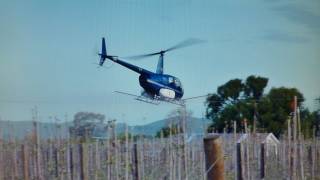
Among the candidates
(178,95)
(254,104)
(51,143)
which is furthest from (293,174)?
(51,143)

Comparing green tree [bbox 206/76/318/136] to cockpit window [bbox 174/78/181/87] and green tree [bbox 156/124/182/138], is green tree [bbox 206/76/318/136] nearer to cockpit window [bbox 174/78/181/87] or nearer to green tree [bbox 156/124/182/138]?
green tree [bbox 156/124/182/138]

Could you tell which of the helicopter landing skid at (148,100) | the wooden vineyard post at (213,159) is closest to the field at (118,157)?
the helicopter landing skid at (148,100)

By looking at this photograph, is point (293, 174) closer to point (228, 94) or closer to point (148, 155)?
point (228, 94)

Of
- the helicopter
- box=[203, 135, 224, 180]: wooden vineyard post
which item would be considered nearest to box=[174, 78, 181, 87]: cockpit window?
the helicopter

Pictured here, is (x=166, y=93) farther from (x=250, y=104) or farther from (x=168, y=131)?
(x=250, y=104)

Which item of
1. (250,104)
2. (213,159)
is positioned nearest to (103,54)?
(250,104)

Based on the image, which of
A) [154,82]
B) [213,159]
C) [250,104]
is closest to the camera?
[213,159]
